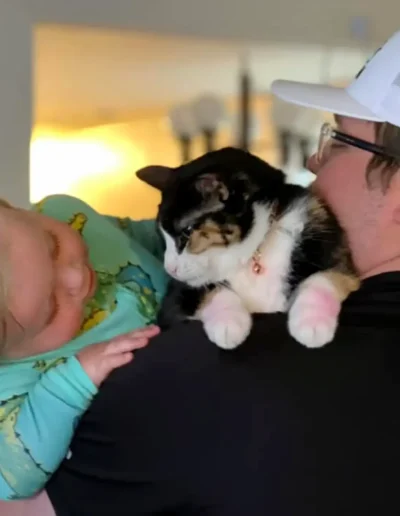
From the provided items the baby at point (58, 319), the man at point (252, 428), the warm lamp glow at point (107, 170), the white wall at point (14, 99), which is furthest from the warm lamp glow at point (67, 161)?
the man at point (252, 428)

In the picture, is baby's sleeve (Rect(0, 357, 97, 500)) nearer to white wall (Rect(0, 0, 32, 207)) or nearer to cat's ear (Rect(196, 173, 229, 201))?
cat's ear (Rect(196, 173, 229, 201))

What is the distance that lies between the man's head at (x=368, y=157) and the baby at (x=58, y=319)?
356 mm

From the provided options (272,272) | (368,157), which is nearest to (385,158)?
(368,157)

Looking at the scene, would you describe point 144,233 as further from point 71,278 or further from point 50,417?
point 50,417

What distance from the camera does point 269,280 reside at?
1240mm

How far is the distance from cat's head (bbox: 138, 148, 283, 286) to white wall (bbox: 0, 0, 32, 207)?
48.0 inches

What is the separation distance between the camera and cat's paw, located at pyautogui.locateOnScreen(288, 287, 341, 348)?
0.98 meters

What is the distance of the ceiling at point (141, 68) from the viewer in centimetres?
260

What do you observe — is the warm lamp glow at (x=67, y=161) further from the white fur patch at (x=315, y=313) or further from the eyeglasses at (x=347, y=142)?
the white fur patch at (x=315, y=313)

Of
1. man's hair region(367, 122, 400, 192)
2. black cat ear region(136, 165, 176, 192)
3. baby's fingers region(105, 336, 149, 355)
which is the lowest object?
baby's fingers region(105, 336, 149, 355)

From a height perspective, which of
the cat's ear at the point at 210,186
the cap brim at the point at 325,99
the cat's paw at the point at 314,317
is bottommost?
the cat's paw at the point at 314,317

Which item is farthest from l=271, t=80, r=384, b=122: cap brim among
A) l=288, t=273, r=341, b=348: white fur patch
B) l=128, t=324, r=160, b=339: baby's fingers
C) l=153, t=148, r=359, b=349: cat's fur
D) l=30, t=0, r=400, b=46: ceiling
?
l=30, t=0, r=400, b=46: ceiling

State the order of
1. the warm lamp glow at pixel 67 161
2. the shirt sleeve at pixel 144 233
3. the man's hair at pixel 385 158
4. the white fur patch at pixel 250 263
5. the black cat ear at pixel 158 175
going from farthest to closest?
the warm lamp glow at pixel 67 161 → the shirt sleeve at pixel 144 233 → the black cat ear at pixel 158 175 → the white fur patch at pixel 250 263 → the man's hair at pixel 385 158

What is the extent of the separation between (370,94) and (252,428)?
0.55m
